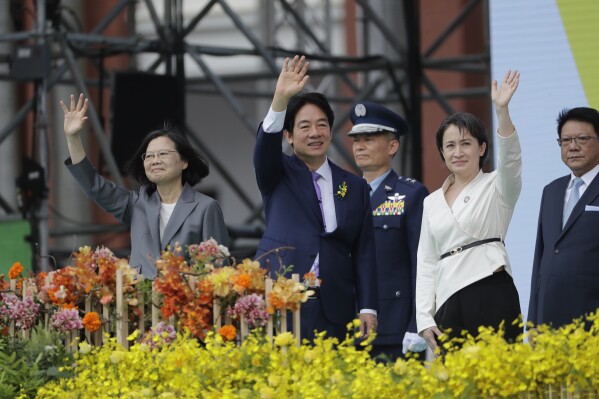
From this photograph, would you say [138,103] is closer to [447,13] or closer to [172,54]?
[172,54]

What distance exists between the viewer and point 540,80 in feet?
24.3

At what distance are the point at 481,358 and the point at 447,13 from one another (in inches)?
295

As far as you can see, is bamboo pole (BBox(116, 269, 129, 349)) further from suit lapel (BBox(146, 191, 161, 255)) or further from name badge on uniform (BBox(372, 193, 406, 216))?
name badge on uniform (BBox(372, 193, 406, 216))

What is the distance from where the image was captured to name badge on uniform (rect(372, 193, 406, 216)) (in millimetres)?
6512

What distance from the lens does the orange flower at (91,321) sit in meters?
5.34

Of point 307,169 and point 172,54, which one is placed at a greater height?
point 172,54

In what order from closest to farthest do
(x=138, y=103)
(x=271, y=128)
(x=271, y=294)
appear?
(x=271, y=294) → (x=271, y=128) → (x=138, y=103)

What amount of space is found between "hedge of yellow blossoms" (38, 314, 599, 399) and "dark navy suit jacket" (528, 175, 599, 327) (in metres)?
1.21

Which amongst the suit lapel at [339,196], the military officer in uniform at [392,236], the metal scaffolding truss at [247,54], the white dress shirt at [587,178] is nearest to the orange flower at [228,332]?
the suit lapel at [339,196]

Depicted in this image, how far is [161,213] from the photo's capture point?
616 cm

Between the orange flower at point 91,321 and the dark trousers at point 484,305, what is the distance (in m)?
1.33

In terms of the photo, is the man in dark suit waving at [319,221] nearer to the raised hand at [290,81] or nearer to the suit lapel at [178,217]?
the raised hand at [290,81]

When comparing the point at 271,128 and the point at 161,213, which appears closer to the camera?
the point at 271,128

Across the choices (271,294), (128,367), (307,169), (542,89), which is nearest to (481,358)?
(271,294)
